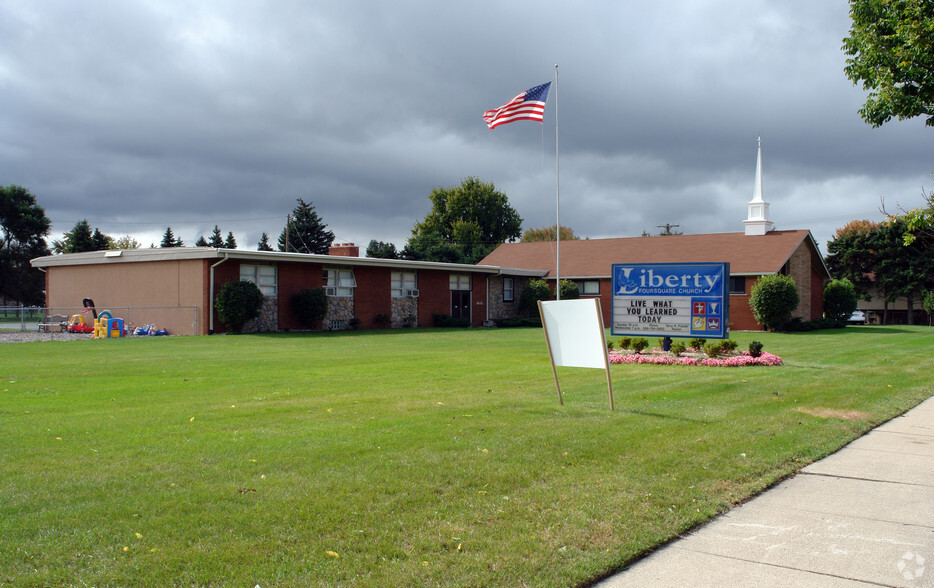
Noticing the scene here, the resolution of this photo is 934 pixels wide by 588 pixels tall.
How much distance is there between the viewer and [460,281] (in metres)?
41.7

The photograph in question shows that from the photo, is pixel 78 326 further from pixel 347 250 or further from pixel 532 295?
pixel 532 295

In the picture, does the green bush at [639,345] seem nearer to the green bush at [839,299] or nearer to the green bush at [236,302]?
the green bush at [236,302]

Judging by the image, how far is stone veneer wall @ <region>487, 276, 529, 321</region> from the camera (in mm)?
43438

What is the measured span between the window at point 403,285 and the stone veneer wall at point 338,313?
2822 mm

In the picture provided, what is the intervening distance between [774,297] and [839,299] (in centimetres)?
1019

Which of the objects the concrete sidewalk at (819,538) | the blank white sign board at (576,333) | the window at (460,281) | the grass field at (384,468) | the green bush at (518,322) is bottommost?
the concrete sidewalk at (819,538)

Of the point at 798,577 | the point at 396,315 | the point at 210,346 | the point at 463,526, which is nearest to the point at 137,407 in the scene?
the point at 463,526

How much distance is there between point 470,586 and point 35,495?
3.62 metres

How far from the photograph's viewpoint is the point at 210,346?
78.4 feet

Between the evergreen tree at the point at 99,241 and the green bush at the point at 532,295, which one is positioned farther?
the evergreen tree at the point at 99,241

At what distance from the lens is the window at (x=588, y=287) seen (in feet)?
144

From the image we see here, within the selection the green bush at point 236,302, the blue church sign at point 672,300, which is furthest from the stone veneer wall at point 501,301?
the blue church sign at point 672,300

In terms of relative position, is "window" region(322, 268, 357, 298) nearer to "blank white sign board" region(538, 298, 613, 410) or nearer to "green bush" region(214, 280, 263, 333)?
"green bush" region(214, 280, 263, 333)

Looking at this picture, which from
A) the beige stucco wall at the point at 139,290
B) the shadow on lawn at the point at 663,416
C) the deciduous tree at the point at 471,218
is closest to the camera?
the shadow on lawn at the point at 663,416
